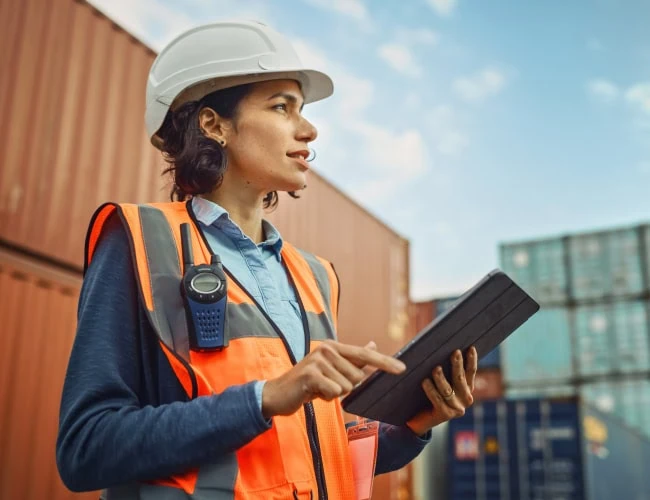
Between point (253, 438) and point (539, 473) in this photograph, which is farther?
point (539, 473)

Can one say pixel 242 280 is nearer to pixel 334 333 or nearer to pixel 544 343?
pixel 334 333

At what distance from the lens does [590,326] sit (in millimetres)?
18031

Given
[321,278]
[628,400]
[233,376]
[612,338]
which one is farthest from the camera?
[612,338]

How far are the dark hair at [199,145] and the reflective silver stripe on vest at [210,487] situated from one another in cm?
78

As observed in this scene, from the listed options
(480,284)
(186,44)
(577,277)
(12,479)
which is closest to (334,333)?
(480,284)

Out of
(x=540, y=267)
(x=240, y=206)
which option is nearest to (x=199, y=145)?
(x=240, y=206)

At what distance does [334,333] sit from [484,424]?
42.8ft

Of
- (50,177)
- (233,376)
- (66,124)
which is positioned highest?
(66,124)

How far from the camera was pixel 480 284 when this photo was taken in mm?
1604

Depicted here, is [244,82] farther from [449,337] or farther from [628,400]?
[628,400]

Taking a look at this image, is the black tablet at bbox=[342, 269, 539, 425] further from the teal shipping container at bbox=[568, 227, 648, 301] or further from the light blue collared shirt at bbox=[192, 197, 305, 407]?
the teal shipping container at bbox=[568, 227, 648, 301]

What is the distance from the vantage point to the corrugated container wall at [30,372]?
198 inches

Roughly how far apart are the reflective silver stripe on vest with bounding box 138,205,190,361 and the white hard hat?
0.45 meters

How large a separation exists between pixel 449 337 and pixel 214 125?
0.86 m
